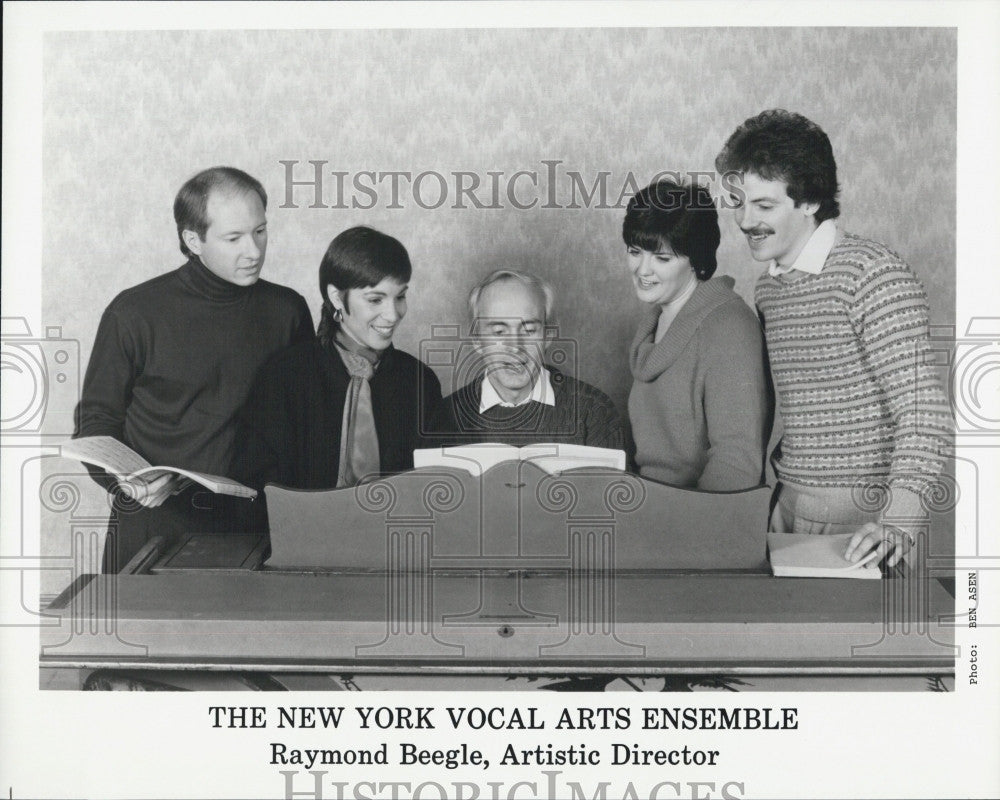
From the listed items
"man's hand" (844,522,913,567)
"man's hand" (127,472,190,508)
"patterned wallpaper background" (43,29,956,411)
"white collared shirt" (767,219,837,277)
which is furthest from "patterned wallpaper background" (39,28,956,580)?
"man's hand" (844,522,913,567)

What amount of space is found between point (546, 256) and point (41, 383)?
1240mm

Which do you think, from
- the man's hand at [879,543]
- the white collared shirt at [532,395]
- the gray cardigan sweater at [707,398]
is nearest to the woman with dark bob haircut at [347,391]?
the white collared shirt at [532,395]

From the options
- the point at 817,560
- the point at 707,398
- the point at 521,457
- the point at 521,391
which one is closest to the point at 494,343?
the point at 521,391

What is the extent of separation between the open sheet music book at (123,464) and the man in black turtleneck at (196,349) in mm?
27

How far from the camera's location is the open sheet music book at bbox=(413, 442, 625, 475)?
3104 millimetres

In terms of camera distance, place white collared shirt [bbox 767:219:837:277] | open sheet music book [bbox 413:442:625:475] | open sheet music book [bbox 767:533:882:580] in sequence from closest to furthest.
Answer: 1. open sheet music book [bbox 767:533:882:580]
2. open sheet music book [bbox 413:442:625:475]
3. white collared shirt [bbox 767:219:837:277]

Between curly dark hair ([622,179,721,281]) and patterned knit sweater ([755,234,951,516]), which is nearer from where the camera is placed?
patterned knit sweater ([755,234,951,516])

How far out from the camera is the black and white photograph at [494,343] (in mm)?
3096

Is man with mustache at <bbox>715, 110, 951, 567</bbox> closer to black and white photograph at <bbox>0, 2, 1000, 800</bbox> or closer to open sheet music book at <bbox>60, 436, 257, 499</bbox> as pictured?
black and white photograph at <bbox>0, 2, 1000, 800</bbox>

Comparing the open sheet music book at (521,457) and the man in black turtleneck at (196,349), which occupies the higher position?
the man in black turtleneck at (196,349)

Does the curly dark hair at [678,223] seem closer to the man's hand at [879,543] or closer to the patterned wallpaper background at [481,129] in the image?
the patterned wallpaper background at [481,129]

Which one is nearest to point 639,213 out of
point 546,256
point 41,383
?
Result: point 546,256

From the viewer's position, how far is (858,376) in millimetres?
3158

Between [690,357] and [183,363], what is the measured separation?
3.88ft
